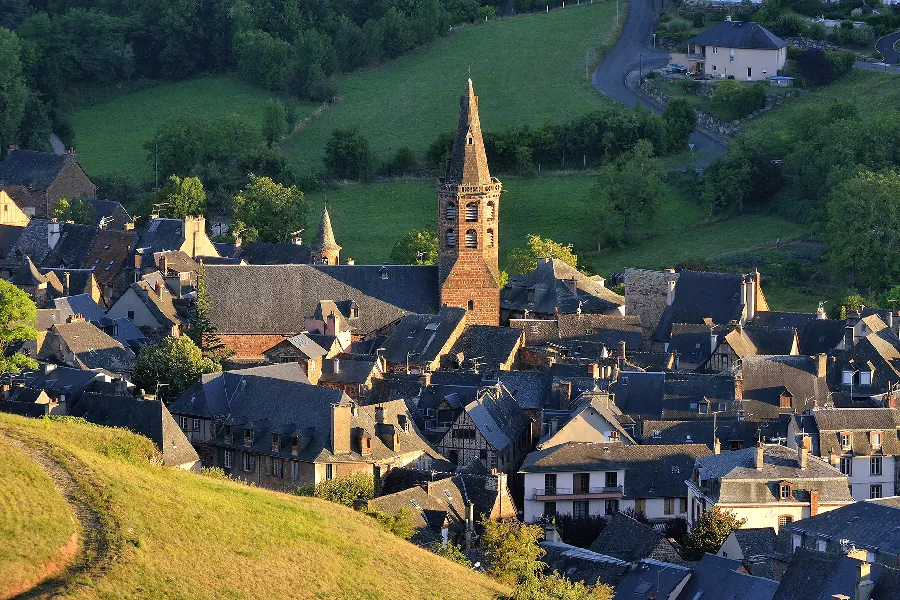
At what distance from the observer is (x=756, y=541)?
68.8 metres

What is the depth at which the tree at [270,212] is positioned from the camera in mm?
124562

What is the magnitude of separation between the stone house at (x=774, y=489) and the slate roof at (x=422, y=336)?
20.4m

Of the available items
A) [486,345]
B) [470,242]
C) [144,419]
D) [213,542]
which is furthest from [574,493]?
[213,542]

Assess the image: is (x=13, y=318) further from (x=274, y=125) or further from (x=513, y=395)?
(x=274, y=125)

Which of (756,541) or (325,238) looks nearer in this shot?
(756,541)

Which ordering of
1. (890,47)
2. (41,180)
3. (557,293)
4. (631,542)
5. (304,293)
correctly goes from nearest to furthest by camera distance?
(631,542) → (304,293) → (557,293) → (41,180) → (890,47)

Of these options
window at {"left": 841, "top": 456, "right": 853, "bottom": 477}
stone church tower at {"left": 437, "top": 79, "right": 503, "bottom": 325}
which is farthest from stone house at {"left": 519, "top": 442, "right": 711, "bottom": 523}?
stone church tower at {"left": 437, "top": 79, "right": 503, "bottom": 325}

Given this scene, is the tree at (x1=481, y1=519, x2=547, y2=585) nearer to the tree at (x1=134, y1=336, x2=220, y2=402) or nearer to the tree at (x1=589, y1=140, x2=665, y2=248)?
the tree at (x1=134, y1=336, x2=220, y2=402)

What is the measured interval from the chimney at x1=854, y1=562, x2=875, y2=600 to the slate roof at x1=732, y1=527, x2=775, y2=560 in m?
6.85

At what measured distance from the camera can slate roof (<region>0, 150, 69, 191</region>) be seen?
135 meters

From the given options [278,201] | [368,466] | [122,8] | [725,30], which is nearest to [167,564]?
[368,466]

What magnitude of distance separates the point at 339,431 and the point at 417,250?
124ft

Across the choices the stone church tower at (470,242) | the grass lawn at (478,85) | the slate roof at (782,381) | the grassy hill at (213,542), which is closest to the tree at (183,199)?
the grass lawn at (478,85)

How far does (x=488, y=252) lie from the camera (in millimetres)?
97438
